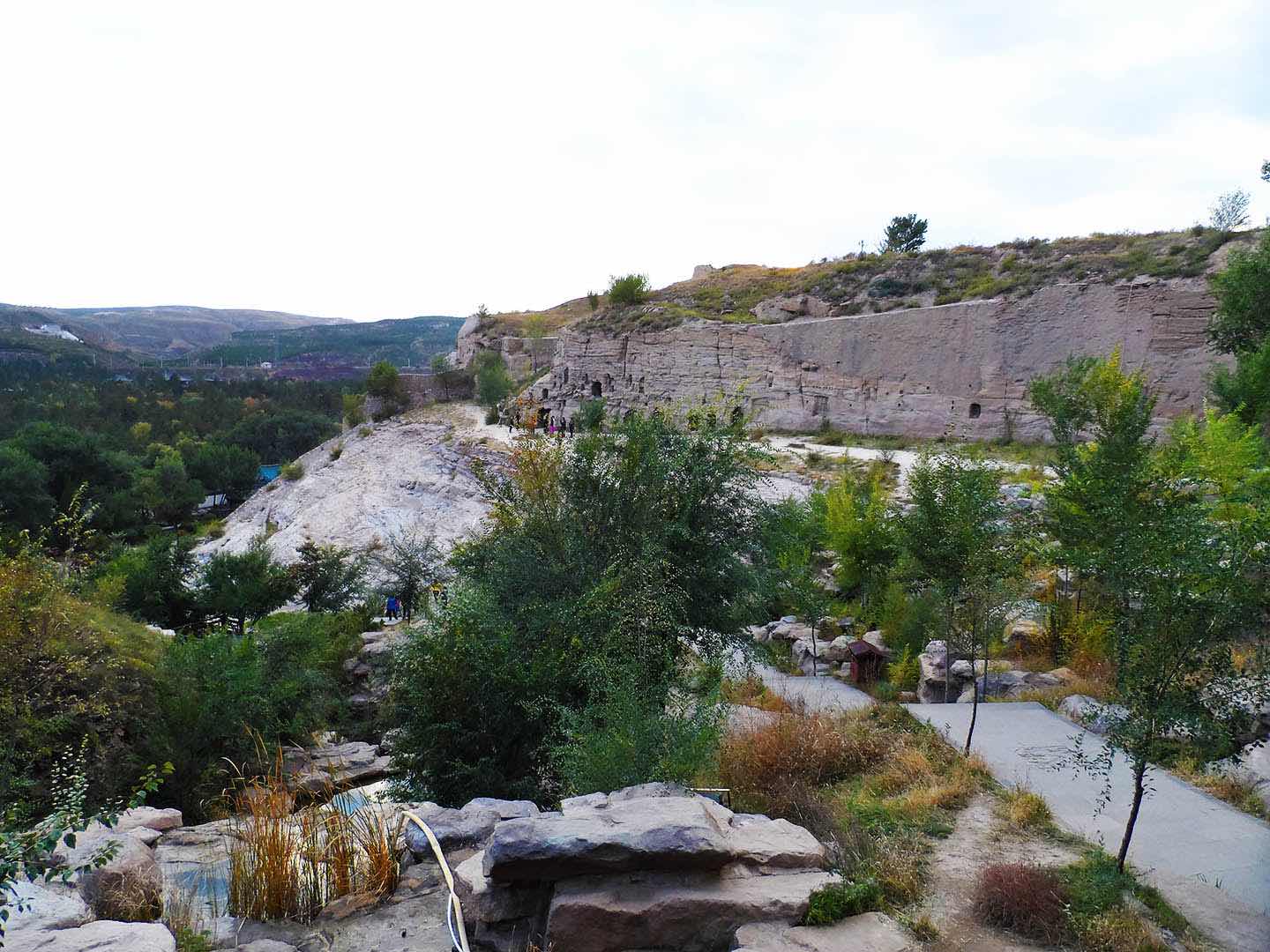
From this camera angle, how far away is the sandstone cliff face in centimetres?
1794

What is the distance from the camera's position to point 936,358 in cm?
2150

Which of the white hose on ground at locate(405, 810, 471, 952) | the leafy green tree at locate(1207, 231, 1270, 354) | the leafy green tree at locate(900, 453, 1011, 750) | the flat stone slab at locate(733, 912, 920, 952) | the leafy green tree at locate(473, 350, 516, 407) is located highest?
the leafy green tree at locate(1207, 231, 1270, 354)

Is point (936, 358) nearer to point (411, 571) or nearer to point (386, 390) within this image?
point (411, 571)

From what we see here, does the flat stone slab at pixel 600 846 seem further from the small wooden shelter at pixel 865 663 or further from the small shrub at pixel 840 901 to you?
the small wooden shelter at pixel 865 663

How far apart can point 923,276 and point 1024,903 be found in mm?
28960

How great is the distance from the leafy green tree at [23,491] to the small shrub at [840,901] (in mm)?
34086

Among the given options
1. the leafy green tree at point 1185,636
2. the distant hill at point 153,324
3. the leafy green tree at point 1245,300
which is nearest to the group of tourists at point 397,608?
the leafy green tree at point 1185,636

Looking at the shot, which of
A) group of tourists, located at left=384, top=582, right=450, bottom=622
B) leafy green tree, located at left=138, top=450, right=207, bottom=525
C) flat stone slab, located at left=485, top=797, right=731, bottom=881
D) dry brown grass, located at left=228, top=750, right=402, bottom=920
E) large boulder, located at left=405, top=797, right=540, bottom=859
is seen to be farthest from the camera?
leafy green tree, located at left=138, top=450, right=207, bottom=525

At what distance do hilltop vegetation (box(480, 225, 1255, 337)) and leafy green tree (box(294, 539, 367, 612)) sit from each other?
→ 16.3m

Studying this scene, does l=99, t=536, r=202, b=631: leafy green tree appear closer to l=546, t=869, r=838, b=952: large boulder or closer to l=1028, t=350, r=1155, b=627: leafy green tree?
l=546, t=869, r=838, b=952: large boulder

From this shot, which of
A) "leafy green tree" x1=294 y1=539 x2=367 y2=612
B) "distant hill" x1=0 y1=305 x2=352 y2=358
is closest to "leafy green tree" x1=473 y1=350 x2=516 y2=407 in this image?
"leafy green tree" x1=294 y1=539 x2=367 y2=612

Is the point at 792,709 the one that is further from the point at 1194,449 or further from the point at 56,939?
the point at 1194,449

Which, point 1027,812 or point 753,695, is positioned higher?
point 1027,812

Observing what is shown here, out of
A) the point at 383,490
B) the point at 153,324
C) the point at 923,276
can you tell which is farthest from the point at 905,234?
the point at 153,324
